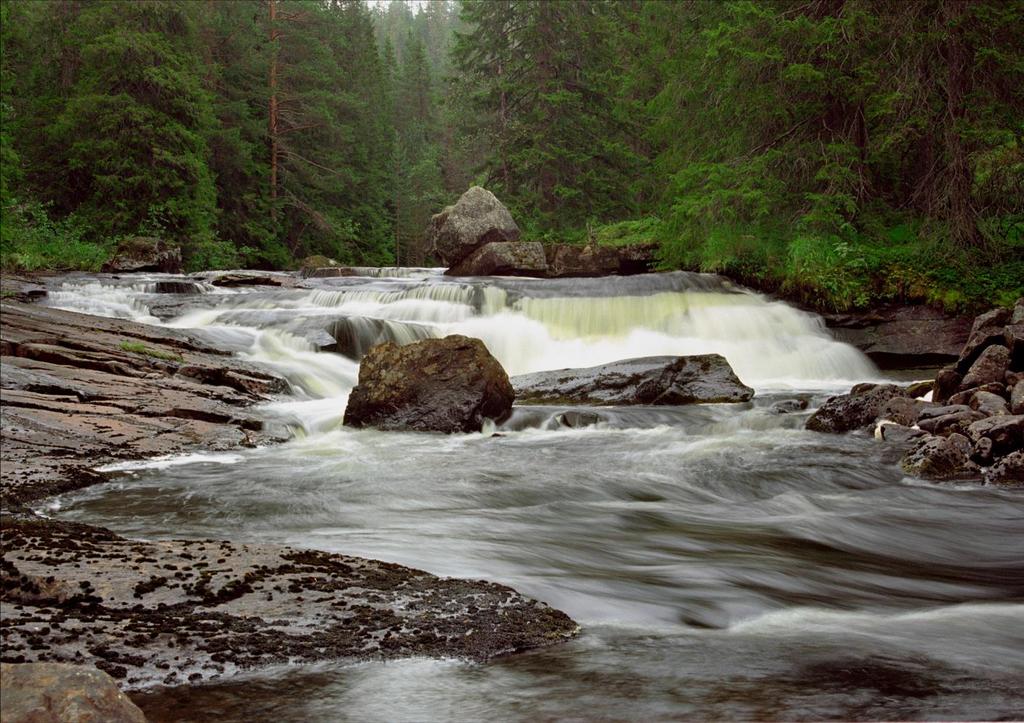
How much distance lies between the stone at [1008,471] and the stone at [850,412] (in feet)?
7.52

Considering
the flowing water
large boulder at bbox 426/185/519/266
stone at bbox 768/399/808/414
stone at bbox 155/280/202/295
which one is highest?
large boulder at bbox 426/185/519/266

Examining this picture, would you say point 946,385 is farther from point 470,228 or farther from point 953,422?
point 470,228

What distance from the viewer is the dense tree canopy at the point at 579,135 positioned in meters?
15.6

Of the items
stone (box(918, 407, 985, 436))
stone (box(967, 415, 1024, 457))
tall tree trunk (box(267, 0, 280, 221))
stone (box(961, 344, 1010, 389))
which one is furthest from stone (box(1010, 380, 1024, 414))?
tall tree trunk (box(267, 0, 280, 221))

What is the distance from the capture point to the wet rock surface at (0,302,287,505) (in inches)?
275

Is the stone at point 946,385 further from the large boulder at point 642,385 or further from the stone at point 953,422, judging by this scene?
the large boulder at point 642,385

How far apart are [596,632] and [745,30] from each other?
1637 centimetres

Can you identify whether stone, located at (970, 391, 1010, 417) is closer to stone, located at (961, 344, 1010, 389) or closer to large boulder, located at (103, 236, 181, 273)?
stone, located at (961, 344, 1010, 389)

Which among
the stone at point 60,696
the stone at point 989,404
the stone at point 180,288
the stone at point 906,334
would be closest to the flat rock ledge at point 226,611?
the stone at point 60,696

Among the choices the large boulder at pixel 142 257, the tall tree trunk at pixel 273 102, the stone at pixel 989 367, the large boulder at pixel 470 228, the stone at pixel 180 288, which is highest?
the tall tree trunk at pixel 273 102

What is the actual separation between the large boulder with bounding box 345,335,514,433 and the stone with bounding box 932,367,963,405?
5.61 metres

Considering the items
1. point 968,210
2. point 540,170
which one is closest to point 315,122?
point 540,170

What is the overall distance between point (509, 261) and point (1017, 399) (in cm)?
1458

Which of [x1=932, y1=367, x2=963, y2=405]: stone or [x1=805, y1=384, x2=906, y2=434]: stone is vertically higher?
[x1=932, y1=367, x2=963, y2=405]: stone
